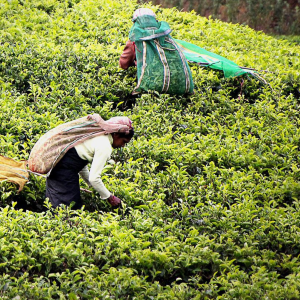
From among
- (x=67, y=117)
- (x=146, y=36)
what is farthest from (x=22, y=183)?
(x=146, y=36)

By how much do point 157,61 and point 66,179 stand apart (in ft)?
8.37

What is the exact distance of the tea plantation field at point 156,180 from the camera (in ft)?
12.5

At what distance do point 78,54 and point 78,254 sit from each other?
410 cm

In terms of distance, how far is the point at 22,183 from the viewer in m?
4.67

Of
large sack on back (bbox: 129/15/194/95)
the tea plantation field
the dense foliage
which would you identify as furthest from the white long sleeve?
the dense foliage

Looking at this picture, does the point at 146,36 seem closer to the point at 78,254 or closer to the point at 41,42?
the point at 41,42

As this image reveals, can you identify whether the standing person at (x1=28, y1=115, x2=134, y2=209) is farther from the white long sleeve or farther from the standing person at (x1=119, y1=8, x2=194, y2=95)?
the standing person at (x1=119, y1=8, x2=194, y2=95)

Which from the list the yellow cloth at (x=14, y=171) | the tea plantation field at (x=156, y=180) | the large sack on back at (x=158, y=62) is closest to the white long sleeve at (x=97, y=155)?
the tea plantation field at (x=156, y=180)

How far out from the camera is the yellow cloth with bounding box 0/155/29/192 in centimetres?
463

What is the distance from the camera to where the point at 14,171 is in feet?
15.5

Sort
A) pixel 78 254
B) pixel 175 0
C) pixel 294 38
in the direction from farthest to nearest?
pixel 175 0, pixel 294 38, pixel 78 254

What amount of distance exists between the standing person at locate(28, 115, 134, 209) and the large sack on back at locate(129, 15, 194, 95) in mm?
2061

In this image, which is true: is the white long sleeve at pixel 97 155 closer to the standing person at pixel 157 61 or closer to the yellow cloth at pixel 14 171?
the yellow cloth at pixel 14 171

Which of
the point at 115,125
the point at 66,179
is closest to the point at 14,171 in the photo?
the point at 66,179
